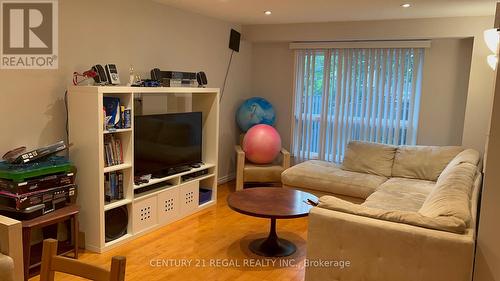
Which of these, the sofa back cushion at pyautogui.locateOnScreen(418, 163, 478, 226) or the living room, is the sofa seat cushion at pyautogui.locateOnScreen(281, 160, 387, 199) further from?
the sofa back cushion at pyautogui.locateOnScreen(418, 163, 478, 226)

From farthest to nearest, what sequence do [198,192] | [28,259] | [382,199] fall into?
[198,192]
[382,199]
[28,259]

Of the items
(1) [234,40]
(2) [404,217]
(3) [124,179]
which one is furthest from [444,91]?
(3) [124,179]

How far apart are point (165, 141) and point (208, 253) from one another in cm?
127

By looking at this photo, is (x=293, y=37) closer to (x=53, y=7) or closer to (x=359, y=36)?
(x=359, y=36)

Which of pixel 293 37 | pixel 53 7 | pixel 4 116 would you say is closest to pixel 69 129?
pixel 4 116

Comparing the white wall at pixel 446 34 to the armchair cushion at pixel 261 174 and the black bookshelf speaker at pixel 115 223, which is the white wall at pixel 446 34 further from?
the black bookshelf speaker at pixel 115 223

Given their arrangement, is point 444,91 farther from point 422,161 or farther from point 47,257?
point 47,257

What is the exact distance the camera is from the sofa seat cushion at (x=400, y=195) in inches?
142

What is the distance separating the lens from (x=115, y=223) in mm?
3684

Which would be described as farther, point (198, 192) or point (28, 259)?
point (198, 192)

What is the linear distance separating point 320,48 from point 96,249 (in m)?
3.85

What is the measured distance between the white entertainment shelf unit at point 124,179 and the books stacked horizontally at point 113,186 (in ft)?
0.16

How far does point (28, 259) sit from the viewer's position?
9.37 ft

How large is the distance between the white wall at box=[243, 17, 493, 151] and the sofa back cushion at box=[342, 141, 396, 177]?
2.79ft
